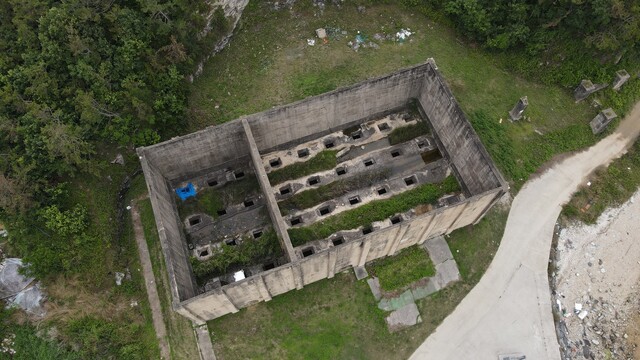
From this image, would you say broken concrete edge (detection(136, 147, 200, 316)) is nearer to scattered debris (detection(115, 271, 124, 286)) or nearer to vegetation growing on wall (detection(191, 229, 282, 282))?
vegetation growing on wall (detection(191, 229, 282, 282))

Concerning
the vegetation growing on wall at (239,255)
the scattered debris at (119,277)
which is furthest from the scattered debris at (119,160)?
the vegetation growing on wall at (239,255)

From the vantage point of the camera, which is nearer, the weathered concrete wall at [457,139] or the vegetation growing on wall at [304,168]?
the weathered concrete wall at [457,139]

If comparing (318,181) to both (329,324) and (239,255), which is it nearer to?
(239,255)

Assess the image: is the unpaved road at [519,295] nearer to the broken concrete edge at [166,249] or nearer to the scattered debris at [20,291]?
the broken concrete edge at [166,249]

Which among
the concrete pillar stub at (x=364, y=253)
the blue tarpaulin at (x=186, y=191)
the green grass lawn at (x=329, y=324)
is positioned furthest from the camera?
the blue tarpaulin at (x=186, y=191)

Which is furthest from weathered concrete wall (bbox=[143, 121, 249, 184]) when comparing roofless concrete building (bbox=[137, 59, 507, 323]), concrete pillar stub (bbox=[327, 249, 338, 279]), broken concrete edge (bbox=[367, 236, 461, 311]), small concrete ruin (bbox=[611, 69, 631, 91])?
small concrete ruin (bbox=[611, 69, 631, 91])

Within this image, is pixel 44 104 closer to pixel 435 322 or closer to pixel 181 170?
pixel 181 170
